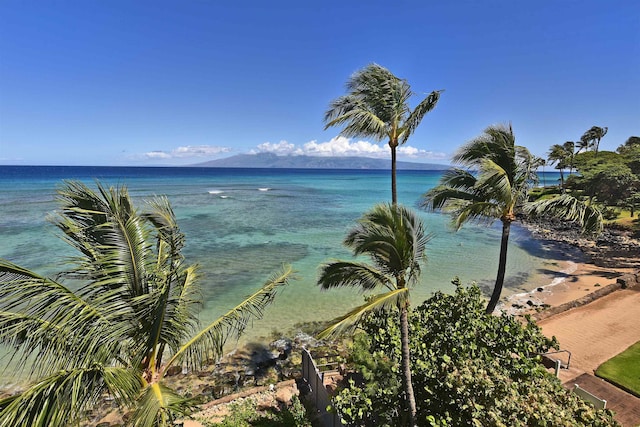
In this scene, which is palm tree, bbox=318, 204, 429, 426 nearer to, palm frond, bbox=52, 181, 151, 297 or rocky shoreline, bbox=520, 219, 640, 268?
palm frond, bbox=52, 181, 151, 297

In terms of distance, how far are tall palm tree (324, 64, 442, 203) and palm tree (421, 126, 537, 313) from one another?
7.54 ft

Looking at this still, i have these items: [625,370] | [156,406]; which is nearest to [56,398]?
[156,406]

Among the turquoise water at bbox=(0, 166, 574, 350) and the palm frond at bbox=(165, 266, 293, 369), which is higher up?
the palm frond at bbox=(165, 266, 293, 369)

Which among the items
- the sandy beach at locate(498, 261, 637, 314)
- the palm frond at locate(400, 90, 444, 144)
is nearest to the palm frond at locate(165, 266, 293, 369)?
the palm frond at locate(400, 90, 444, 144)

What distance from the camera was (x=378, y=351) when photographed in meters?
7.66

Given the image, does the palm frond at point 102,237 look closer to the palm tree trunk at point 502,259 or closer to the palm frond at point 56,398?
the palm frond at point 56,398

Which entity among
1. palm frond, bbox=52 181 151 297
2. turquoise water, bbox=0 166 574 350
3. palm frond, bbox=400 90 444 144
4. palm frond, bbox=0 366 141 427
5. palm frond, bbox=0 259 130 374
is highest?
palm frond, bbox=400 90 444 144

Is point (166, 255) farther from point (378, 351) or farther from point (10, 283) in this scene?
point (378, 351)

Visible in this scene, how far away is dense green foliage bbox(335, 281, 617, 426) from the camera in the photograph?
5574 millimetres

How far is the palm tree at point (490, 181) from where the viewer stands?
9509mm

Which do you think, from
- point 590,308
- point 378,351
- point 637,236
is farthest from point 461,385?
point 637,236

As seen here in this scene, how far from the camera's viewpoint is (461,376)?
5.90 metres

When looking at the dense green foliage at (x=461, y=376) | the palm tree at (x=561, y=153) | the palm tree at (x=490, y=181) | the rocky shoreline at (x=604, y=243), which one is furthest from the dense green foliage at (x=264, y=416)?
the palm tree at (x=561, y=153)

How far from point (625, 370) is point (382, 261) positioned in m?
10.6
